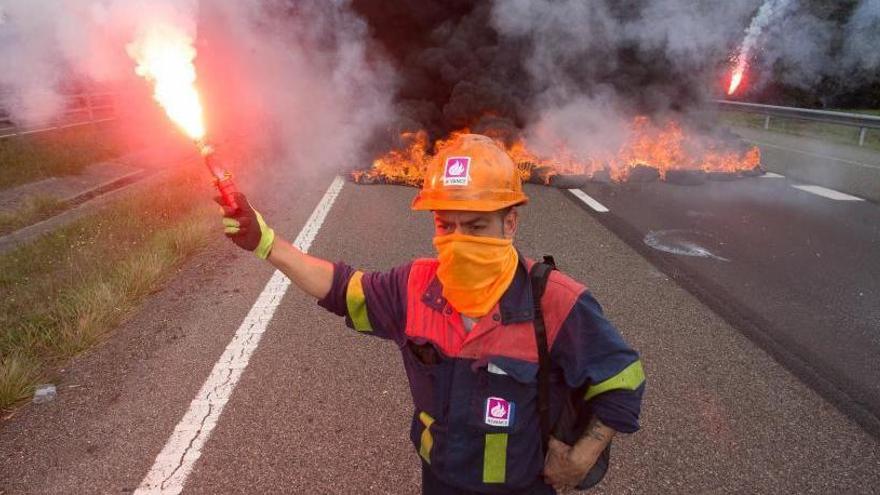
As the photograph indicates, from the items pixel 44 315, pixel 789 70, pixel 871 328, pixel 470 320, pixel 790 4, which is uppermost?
pixel 790 4

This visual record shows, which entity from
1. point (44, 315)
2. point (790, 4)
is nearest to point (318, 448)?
point (44, 315)

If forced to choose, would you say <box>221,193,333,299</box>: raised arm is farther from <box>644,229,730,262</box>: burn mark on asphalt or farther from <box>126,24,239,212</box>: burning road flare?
<box>644,229,730,262</box>: burn mark on asphalt

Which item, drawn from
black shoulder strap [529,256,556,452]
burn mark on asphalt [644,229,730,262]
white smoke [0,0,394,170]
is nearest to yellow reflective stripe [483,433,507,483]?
black shoulder strap [529,256,556,452]

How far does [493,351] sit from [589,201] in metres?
7.43

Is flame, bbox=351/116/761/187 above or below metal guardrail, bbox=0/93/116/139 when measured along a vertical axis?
below

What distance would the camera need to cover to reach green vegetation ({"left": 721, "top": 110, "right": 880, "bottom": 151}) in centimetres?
1571

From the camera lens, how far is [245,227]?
1899 millimetres

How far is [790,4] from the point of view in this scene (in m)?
12.3

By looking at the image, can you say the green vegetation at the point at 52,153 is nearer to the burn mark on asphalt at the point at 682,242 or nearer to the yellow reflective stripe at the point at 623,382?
the burn mark on asphalt at the point at 682,242

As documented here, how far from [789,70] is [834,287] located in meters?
13.2

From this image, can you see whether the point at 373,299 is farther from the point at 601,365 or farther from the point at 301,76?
the point at 301,76

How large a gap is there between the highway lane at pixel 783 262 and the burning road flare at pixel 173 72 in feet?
12.6

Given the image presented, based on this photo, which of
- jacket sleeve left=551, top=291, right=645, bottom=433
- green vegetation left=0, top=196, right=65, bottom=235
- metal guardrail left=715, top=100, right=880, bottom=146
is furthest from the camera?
metal guardrail left=715, top=100, right=880, bottom=146

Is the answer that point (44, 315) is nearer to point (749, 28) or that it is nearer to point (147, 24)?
point (147, 24)
